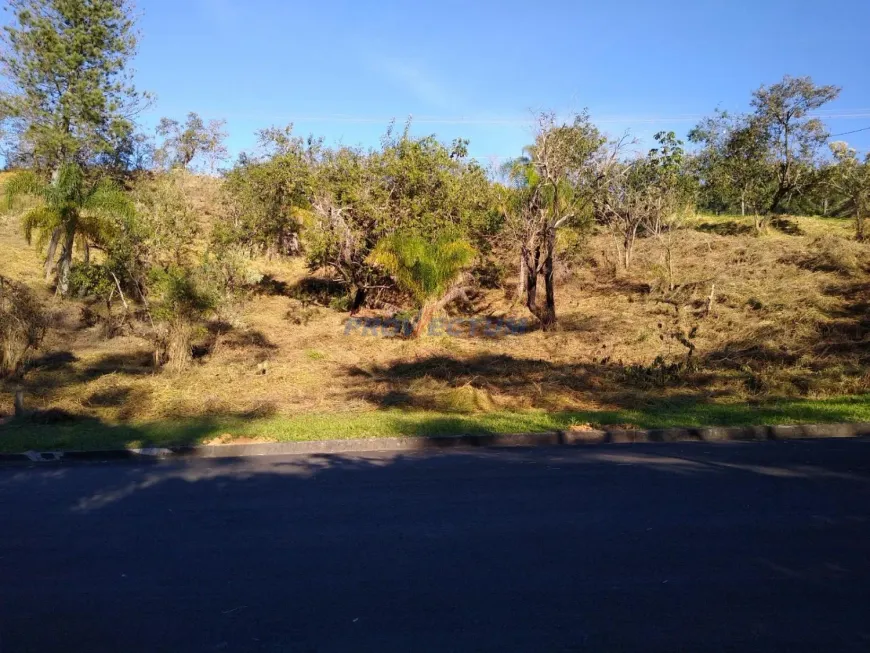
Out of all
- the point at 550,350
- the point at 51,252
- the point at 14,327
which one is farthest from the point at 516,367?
the point at 51,252

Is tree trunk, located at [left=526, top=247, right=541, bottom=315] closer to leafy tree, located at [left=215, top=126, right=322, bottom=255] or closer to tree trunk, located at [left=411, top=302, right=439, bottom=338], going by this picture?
tree trunk, located at [left=411, top=302, right=439, bottom=338]

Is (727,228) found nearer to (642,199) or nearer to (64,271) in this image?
(642,199)

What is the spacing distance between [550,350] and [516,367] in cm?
316

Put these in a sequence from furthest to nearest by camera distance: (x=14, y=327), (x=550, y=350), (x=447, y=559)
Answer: (x=550, y=350) → (x=14, y=327) → (x=447, y=559)

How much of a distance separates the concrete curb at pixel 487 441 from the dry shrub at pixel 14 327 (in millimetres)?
6837

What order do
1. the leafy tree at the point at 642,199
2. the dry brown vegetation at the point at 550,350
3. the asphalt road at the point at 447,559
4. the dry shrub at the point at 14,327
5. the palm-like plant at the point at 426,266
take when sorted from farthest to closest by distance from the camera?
the leafy tree at the point at 642,199 → the palm-like plant at the point at 426,266 → the dry shrub at the point at 14,327 → the dry brown vegetation at the point at 550,350 → the asphalt road at the point at 447,559

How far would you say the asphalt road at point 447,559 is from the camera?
4.12 m

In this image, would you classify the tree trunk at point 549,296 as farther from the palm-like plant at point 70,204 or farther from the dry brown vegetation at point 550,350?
the palm-like plant at point 70,204

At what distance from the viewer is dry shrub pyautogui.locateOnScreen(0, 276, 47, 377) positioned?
50.9 feet

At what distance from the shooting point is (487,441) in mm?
10617

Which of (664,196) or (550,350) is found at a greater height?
(664,196)

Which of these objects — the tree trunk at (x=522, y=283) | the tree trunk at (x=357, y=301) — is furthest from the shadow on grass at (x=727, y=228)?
the tree trunk at (x=357, y=301)

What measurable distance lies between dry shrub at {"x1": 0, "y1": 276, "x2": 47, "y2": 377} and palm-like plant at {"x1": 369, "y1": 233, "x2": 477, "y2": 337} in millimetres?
11704

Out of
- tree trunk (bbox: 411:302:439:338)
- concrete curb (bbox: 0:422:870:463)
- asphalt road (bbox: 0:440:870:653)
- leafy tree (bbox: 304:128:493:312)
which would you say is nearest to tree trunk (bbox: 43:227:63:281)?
leafy tree (bbox: 304:128:493:312)
